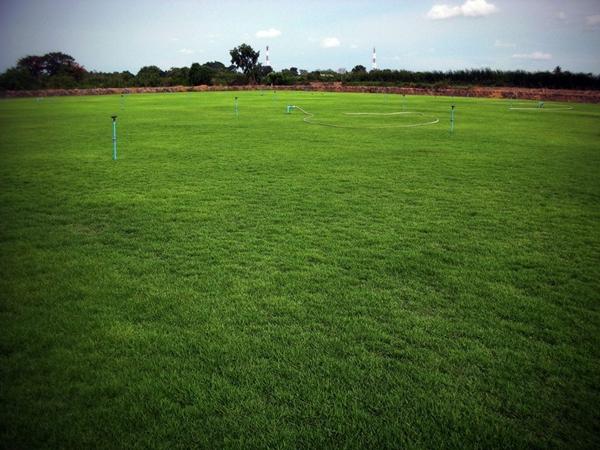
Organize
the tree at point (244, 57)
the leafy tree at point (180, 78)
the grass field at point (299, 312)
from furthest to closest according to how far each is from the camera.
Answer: the tree at point (244, 57)
the leafy tree at point (180, 78)
the grass field at point (299, 312)

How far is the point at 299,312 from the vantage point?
4.01 meters

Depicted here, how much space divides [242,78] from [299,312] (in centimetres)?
7284

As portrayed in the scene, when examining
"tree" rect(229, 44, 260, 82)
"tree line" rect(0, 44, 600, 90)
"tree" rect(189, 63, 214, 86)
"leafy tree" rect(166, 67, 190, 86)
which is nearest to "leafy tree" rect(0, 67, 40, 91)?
"tree line" rect(0, 44, 600, 90)

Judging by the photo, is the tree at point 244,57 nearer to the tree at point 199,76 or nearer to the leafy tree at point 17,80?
the tree at point 199,76

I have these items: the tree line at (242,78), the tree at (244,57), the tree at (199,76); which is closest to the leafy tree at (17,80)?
the tree line at (242,78)

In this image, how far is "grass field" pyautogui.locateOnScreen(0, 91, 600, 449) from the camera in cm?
276

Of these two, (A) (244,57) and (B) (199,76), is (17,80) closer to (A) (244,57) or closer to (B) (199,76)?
(B) (199,76)

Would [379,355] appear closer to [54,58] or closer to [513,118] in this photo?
[513,118]

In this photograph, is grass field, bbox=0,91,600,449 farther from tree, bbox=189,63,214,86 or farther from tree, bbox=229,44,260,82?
tree, bbox=229,44,260,82

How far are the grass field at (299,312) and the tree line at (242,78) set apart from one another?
49520mm

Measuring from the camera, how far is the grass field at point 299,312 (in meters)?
2.76

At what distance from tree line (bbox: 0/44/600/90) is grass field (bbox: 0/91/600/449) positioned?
162 ft

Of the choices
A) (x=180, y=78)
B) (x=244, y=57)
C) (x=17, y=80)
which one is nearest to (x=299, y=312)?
(x=17, y=80)

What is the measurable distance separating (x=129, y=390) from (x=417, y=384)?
2.09 meters
